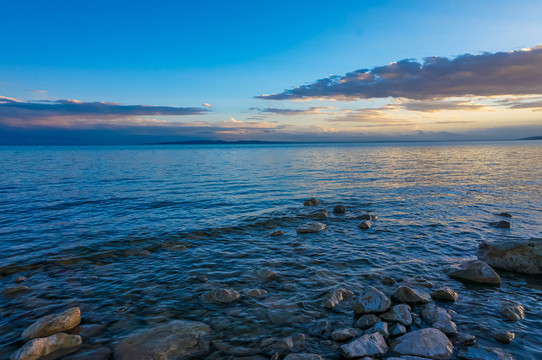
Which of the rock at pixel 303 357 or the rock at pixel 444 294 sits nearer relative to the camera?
the rock at pixel 303 357

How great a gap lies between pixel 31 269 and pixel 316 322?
38.5 ft

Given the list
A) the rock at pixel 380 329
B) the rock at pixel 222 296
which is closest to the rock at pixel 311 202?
the rock at pixel 222 296

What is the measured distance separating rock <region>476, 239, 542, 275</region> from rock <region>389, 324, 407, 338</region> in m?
7.03

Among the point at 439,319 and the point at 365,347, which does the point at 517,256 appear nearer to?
the point at 439,319

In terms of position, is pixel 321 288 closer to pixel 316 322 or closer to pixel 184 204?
pixel 316 322

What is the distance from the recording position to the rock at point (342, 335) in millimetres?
6691

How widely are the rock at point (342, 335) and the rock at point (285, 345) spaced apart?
2.45 ft

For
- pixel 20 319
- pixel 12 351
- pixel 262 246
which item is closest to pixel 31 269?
pixel 20 319

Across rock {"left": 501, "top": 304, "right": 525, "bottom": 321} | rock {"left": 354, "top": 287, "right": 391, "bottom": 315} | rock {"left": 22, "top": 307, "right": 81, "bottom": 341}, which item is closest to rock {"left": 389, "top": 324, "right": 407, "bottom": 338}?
rock {"left": 354, "top": 287, "right": 391, "bottom": 315}

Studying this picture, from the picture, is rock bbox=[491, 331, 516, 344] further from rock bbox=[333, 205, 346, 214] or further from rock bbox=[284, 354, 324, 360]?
rock bbox=[333, 205, 346, 214]

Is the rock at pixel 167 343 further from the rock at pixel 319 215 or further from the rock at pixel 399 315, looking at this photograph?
the rock at pixel 319 215

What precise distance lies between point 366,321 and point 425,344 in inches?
56.7

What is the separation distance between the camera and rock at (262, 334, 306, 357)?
637 centimetres

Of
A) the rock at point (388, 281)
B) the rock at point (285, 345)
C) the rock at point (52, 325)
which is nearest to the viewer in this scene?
the rock at point (285, 345)
